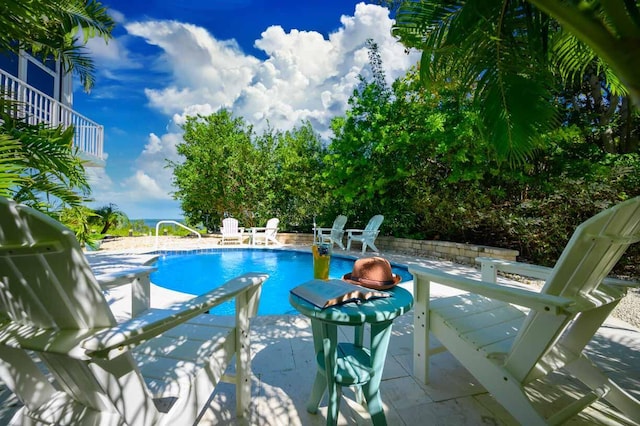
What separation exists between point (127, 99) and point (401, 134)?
2118 cm

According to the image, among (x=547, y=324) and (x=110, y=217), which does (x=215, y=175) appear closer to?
(x=110, y=217)

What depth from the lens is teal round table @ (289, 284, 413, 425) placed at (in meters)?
1.34

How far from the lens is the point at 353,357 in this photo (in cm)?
167

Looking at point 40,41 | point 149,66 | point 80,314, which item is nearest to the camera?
point 80,314

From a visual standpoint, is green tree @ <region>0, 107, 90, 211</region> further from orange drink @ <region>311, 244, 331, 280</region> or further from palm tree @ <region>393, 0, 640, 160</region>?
palm tree @ <region>393, 0, 640, 160</region>

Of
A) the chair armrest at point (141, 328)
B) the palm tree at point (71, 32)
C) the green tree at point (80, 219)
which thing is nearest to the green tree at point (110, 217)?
the palm tree at point (71, 32)

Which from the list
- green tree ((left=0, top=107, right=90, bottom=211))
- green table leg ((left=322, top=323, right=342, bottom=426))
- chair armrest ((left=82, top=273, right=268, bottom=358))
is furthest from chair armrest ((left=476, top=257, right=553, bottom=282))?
green tree ((left=0, top=107, right=90, bottom=211))

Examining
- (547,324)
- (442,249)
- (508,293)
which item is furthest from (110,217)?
(547,324)

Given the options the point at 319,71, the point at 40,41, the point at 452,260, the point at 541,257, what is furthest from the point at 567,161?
the point at 319,71

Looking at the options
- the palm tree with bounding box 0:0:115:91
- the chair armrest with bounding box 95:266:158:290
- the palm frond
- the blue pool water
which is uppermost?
the palm tree with bounding box 0:0:115:91

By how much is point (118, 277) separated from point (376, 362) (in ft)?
5.27

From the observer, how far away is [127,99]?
20.2 meters

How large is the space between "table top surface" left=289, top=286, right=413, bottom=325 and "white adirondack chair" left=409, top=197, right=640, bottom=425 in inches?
15.4

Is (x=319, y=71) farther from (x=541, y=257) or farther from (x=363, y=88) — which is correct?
(x=541, y=257)
